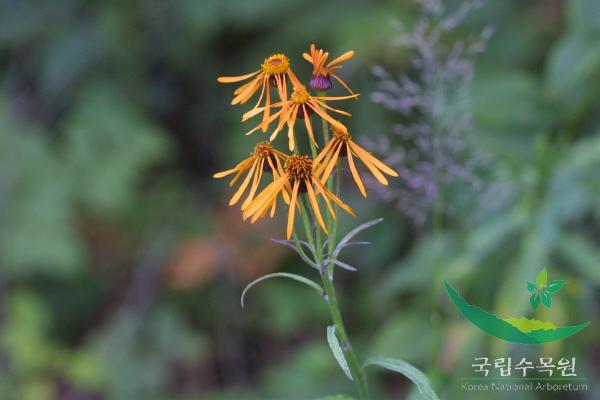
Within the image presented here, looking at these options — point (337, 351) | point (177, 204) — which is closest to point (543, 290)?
point (337, 351)

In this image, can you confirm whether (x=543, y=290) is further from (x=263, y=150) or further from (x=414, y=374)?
(x=263, y=150)

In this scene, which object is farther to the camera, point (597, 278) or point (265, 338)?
point (265, 338)

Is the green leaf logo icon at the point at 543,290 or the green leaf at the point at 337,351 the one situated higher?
the green leaf logo icon at the point at 543,290

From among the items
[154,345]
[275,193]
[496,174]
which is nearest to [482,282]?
[496,174]

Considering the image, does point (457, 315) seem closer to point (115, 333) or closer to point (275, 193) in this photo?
point (275, 193)

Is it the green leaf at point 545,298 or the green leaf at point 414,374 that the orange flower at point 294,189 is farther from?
the green leaf at point 545,298

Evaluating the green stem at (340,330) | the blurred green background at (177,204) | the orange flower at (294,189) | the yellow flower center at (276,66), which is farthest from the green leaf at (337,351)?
the blurred green background at (177,204)
